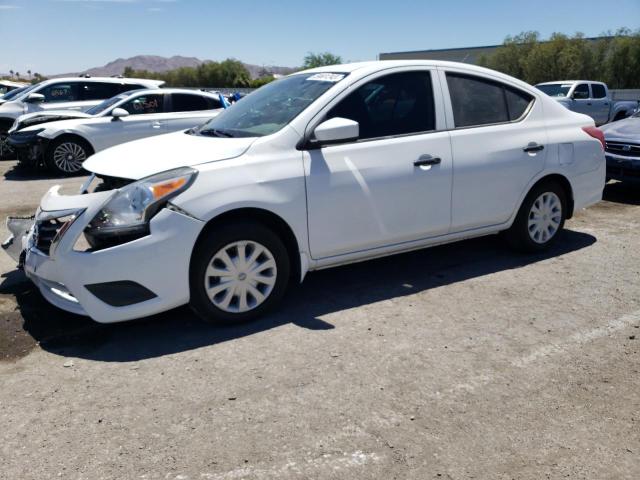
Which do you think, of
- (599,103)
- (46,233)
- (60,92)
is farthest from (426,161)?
(599,103)

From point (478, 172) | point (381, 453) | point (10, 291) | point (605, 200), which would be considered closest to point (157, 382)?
point (381, 453)

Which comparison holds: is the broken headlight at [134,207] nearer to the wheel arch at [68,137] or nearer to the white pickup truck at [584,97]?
the wheel arch at [68,137]

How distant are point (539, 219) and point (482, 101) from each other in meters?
1.27

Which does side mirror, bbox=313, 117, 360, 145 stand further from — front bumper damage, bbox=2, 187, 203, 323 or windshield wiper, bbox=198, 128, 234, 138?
front bumper damage, bbox=2, 187, 203, 323

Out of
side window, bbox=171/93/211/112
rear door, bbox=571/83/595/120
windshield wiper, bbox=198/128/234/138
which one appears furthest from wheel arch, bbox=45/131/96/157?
rear door, bbox=571/83/595/120

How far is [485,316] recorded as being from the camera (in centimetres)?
432

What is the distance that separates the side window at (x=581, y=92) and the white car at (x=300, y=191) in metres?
14.0

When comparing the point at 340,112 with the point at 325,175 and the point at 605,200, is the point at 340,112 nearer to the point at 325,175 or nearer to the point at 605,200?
the point at 325,175

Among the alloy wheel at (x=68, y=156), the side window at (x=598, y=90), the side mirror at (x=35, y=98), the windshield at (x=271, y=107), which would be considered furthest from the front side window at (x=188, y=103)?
the side window at (x=598, y=90)

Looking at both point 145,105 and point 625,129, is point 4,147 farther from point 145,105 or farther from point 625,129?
point 625,129

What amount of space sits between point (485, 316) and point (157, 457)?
255cm

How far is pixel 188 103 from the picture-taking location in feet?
36.7

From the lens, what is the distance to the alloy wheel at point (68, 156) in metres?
10.7

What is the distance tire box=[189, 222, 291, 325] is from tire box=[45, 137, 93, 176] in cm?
776
